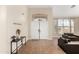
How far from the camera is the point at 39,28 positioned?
8.35 m

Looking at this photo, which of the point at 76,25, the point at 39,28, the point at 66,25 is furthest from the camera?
the point at 39,28

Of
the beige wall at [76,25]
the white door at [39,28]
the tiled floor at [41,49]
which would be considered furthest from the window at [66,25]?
the white door at [39,28]

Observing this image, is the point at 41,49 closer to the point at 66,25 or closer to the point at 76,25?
the point at 66,25

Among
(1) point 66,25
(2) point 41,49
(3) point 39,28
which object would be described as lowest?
(2) point 41,49

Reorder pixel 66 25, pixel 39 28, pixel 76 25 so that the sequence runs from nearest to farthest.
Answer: pixel 66 25
pixel 76 25
pixel 39 28

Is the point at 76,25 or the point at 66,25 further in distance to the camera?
the point at 76,25

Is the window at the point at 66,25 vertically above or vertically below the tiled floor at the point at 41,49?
above

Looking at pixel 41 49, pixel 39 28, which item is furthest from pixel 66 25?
pixel 39 28

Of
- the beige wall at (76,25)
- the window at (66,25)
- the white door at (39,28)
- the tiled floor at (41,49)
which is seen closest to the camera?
the tiled floor at (41,49)

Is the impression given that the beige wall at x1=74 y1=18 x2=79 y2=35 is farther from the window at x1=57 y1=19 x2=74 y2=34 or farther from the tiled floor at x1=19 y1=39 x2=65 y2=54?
the tiled floor at x1=19 y1=39 x2=65 y2=54

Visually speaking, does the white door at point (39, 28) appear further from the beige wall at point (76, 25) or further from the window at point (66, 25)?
the beige wall at point (76, 25)

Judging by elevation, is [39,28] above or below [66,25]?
below

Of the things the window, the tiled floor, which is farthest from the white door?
the window

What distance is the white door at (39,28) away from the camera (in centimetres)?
844
